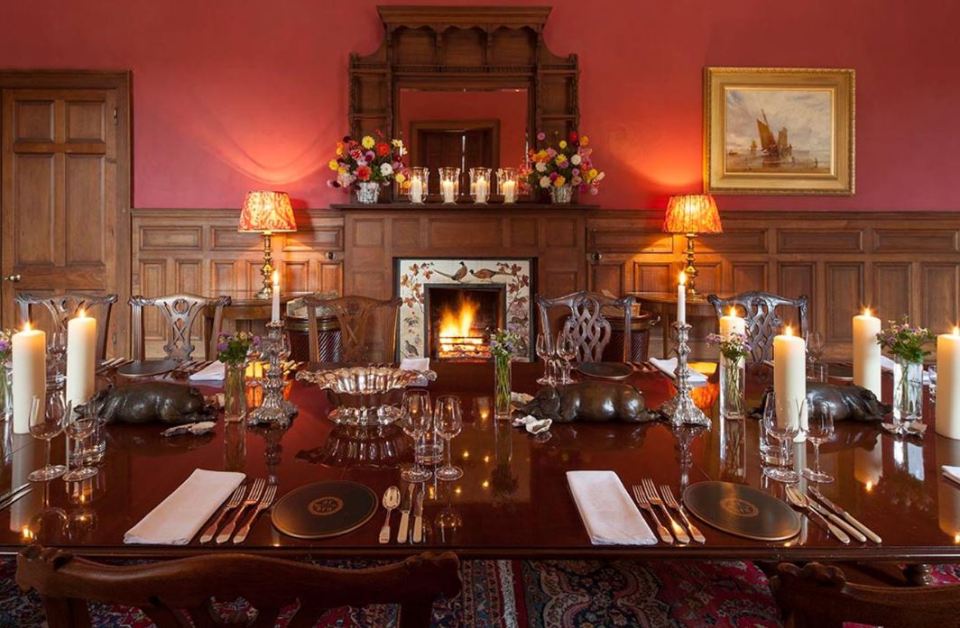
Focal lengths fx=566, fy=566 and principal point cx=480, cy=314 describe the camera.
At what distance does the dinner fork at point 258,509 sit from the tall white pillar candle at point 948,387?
1.43 m

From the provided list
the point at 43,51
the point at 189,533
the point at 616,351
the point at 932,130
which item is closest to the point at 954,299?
the point at 932,130

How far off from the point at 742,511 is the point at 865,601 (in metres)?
0.37

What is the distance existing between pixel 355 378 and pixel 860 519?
1094 mm

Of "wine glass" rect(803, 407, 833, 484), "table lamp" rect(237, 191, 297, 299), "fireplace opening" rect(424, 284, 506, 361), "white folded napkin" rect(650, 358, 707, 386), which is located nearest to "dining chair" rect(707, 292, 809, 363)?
"white folded napkin" rect(650, 358, 707, 386)

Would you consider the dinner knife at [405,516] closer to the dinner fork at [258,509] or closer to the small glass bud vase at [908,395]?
the dinner fork at [258,509]

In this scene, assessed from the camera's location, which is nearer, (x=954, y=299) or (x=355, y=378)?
(x=355, y=378)

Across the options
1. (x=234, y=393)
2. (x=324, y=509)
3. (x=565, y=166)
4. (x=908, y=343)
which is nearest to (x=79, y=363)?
(x=234, y=393)

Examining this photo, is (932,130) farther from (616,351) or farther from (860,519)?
(860,519)

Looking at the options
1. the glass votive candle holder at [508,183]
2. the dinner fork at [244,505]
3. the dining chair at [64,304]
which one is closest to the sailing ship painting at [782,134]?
the glass votive candle holder at [508,183]

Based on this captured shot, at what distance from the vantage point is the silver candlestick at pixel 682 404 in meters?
1.37

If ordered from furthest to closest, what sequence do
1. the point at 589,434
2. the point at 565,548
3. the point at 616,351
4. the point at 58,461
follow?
the point at 616,351
the point at 589,434
the point at 58,461
the point at 565,548

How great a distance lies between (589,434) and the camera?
4.29 feet

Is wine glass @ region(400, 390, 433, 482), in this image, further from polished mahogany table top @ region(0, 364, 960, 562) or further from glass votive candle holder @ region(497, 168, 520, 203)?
glass votive candle holder @ region(497, 168, 520, 203)

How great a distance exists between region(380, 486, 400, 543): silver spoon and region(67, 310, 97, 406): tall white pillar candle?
2.81 ft
